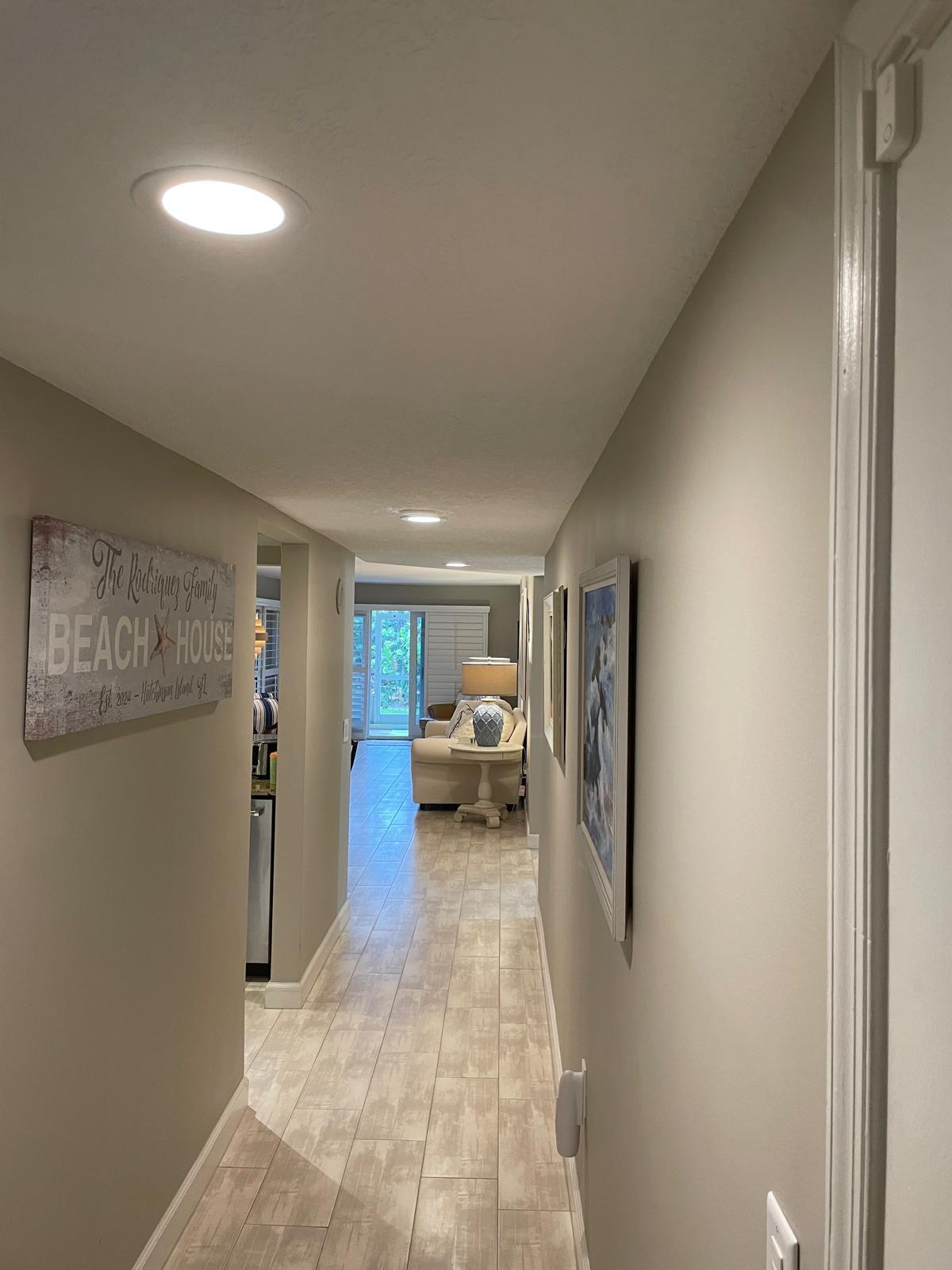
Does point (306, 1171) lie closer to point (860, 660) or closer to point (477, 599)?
point (860, 660)

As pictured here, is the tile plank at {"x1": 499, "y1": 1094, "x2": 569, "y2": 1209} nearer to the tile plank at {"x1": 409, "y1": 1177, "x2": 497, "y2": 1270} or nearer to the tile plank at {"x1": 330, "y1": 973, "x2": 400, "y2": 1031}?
the tile plank at {"x1": 409, "y1": 1177, "x2": 497, "y2": 1270}

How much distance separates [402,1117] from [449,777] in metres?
5.34

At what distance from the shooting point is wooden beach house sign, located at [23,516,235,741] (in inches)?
69.1

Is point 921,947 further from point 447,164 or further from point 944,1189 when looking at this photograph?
point 447,164

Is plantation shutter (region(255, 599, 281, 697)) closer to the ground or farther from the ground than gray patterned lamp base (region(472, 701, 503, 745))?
farther from the ground

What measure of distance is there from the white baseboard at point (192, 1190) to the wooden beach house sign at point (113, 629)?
141 cm

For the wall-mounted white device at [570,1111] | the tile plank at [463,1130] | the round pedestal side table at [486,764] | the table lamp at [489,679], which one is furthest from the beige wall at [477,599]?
the wall-mounted white device at [570,1111]

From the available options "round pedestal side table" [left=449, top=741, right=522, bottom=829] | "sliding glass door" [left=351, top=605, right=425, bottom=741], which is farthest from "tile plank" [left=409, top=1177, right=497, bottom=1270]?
"sliding glass door" [left=351, top=605, right=425, bottom=741]

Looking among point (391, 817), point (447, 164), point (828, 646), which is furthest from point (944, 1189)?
point (391, 817)

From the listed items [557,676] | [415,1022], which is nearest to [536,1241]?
[415,1022]

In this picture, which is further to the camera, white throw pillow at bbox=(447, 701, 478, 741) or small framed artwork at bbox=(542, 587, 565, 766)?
white throw pillow at bbox=(447, 701, 478, 741)

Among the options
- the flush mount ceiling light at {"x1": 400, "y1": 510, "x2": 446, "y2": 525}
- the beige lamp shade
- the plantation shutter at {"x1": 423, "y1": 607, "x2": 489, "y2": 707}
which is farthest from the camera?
the plantation shutter at {"x1": 423, "y1": 607, "x2": 489, "y2": 707}

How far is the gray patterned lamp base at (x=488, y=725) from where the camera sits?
817 cm

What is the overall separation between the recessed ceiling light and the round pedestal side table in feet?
15.0
